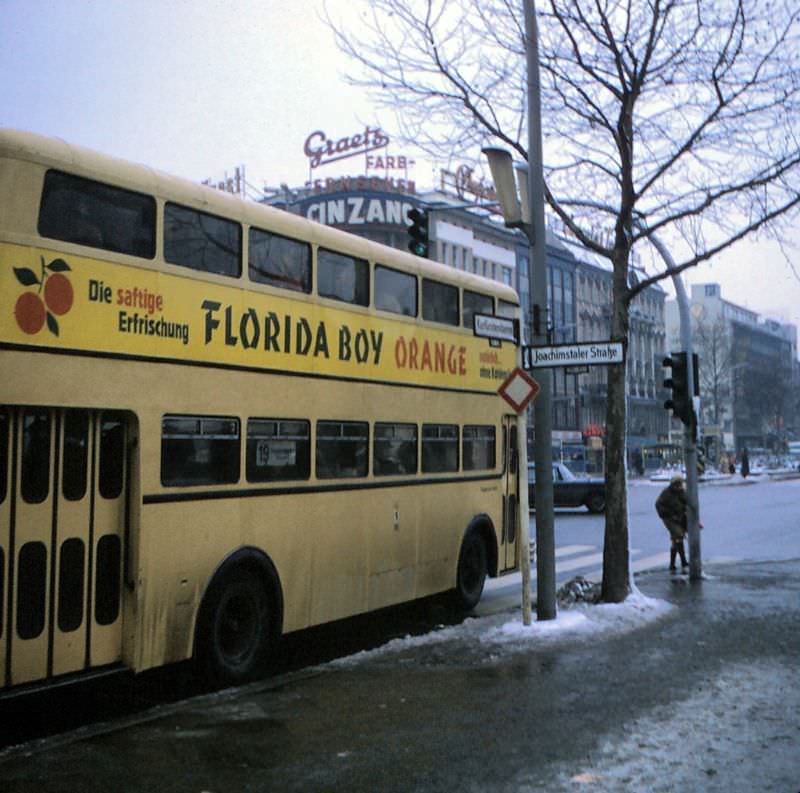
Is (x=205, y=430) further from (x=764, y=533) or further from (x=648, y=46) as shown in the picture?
(x=764, y=533)

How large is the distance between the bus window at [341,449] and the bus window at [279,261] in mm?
1308

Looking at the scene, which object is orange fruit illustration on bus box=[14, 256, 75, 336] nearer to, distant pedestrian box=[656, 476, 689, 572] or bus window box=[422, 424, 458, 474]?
bus window box=[422, 424, 458, 474]

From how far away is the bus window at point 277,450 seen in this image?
31.9ft

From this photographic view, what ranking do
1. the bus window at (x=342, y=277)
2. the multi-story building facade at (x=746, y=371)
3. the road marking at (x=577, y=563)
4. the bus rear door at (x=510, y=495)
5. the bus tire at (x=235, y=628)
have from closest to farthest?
the bus tire at (x=235, y=628) < the bus window at (x=342, y=277) < the bus rear door at (x=510, y=495) < the road marking at (x=577, y=563) < the multi-story building facade at (x=746, y=371)

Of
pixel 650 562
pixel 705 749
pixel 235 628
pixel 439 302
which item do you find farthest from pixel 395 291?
pixel 650 562

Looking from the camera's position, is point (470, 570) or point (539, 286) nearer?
point (539, 286)

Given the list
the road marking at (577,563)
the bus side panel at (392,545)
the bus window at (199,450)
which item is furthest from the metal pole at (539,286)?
the road marking at (577,563)

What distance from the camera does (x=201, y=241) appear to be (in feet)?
30.2

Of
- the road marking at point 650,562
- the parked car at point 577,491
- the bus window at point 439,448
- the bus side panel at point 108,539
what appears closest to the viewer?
the bus side panel at point 108,539

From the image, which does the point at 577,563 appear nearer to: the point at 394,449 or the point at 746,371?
the point at 394,449

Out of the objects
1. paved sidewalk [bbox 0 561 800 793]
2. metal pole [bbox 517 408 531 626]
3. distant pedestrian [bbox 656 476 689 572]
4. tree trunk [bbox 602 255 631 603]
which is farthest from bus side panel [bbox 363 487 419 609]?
distant pedestrian [bbox 656 476 689 572]

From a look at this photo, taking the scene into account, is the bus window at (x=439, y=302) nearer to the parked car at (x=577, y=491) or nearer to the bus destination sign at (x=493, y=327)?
the bus destination sign at (x=493, y=327)

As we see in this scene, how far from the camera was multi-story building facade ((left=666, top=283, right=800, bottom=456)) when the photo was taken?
109438mm

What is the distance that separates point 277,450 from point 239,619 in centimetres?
146
